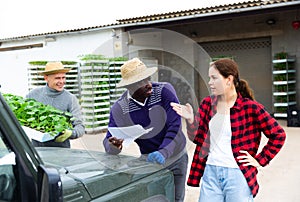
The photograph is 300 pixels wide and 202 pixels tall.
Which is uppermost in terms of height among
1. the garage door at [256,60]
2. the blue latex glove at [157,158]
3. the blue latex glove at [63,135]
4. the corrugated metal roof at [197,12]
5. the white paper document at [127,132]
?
the corrugated metal roof at [197,12]

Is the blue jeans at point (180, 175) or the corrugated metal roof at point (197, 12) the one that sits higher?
the corrugated metal roof at point (197, 12)

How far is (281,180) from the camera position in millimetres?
4840

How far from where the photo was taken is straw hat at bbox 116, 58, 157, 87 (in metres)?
2.10

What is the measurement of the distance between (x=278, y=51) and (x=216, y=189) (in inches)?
365

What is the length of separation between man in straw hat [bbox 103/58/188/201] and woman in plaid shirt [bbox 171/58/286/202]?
0.10m

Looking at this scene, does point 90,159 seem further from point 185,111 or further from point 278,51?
point 278,51

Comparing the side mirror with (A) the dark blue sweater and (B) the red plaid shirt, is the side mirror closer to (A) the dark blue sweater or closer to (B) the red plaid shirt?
(A) the dark blue sweater

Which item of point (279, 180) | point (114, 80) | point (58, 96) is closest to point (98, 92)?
point (114, 80)

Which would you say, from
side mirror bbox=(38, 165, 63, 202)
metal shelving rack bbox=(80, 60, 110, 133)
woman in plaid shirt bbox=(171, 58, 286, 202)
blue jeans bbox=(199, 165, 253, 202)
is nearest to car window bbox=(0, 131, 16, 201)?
side mirror bbox=(38, 165, 63, 202)

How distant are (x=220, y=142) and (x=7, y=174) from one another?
1.47m

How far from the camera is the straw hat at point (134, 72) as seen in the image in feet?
6.89

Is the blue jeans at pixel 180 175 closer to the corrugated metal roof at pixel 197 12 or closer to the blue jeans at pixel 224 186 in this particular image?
the blue jeans at pixel 224 186

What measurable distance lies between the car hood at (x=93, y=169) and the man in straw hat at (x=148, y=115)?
15 centimetres

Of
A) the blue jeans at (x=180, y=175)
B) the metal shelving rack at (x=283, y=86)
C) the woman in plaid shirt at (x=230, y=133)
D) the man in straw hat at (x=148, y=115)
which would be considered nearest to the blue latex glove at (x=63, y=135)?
the man in straw hat at (x=148, y=115)
